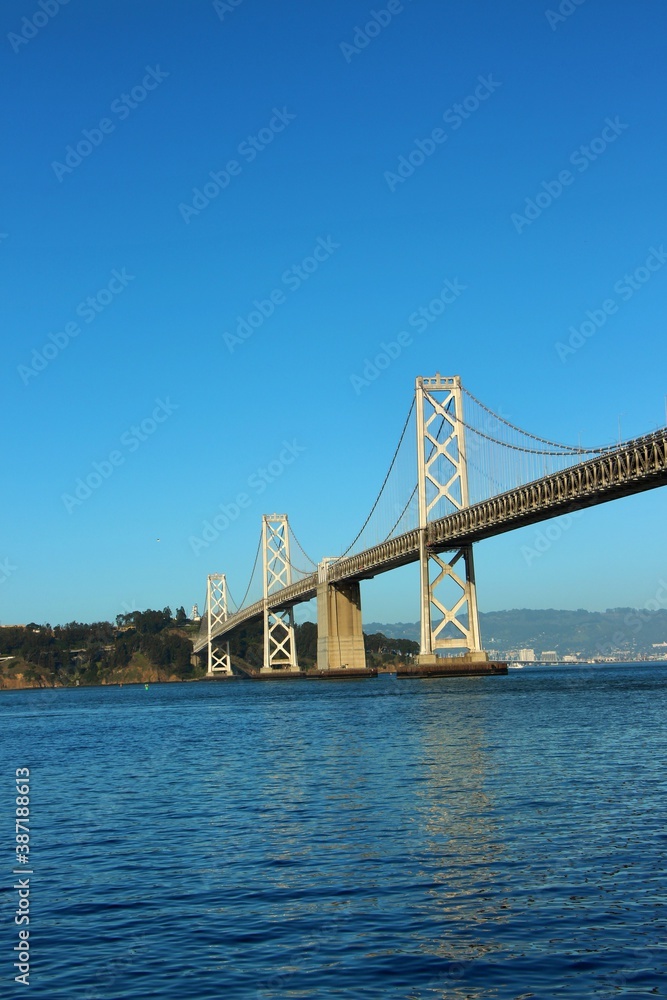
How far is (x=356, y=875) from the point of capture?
11609mm

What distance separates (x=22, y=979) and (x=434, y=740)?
58.7 ft

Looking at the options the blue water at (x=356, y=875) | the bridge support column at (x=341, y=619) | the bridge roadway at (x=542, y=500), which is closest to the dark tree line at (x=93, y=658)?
the bridge support column at (x=341, y=619)

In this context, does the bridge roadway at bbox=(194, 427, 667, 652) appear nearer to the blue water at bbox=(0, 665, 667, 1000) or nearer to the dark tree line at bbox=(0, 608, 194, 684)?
the blue water at bbox=(0, 665, 667, 1000)

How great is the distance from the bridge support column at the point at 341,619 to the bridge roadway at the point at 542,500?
22.0 feet

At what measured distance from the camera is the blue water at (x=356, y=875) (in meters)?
8.50

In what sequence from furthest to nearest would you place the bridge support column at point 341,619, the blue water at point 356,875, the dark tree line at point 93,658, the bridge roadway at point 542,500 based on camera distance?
the dark tree line at point 93,658, the bridge support column at point 341,619, the bridge roadway at point 542,500, the blue water at point 356,875

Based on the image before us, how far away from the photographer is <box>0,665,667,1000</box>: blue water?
850cm

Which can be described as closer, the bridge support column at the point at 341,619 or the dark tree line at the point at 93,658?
the bridge support column at the point at 341,619

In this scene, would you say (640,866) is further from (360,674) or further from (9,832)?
(360,674)

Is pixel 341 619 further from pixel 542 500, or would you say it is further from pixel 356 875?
pixel 356 875

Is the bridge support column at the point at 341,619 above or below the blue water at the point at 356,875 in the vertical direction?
above

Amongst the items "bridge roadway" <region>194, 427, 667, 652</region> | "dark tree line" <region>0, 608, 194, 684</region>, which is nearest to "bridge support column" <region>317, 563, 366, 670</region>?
"bridge roadway" <region>194, 427, 667, 652</region>

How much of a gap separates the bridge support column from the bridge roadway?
6.71 meters

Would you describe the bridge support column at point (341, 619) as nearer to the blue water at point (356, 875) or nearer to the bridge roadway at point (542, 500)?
the bridge roadway at point (542, 500)
